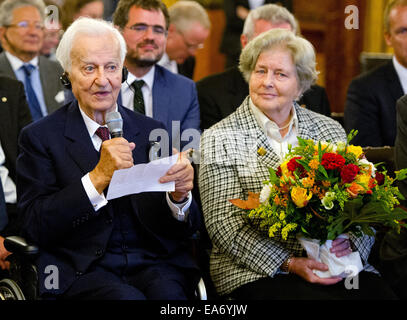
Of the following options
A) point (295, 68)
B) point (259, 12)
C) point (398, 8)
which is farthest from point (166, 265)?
point (398, 8)

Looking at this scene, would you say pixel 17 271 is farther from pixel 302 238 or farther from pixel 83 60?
pixel 302 238

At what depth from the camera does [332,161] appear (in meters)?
2.46

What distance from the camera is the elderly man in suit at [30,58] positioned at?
420cm

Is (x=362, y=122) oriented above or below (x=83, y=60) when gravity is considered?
below

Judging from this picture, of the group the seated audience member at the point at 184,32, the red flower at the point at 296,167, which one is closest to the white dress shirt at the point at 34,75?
the seated audience member at the point at 184,32

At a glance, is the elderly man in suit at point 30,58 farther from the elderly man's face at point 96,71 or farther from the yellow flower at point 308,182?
the yellow flower at point 308,182

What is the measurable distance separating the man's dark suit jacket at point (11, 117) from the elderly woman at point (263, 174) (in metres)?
1.11

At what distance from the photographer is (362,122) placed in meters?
3.95

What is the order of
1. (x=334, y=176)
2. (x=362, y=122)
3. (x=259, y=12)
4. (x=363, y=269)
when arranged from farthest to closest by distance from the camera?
Answer: (x=259, y=12) < (x=362, y=122) < (x=363, y=269) < (x=334, y=176)

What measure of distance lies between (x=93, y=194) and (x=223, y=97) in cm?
158

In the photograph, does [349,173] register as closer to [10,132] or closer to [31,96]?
[10,132]

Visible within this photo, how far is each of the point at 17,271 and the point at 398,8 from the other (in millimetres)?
2874

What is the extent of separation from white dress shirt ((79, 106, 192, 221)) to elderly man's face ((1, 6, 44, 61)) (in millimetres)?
1917

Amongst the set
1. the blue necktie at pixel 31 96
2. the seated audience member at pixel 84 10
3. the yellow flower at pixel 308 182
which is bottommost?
the yellow flower at pixel 308 182
